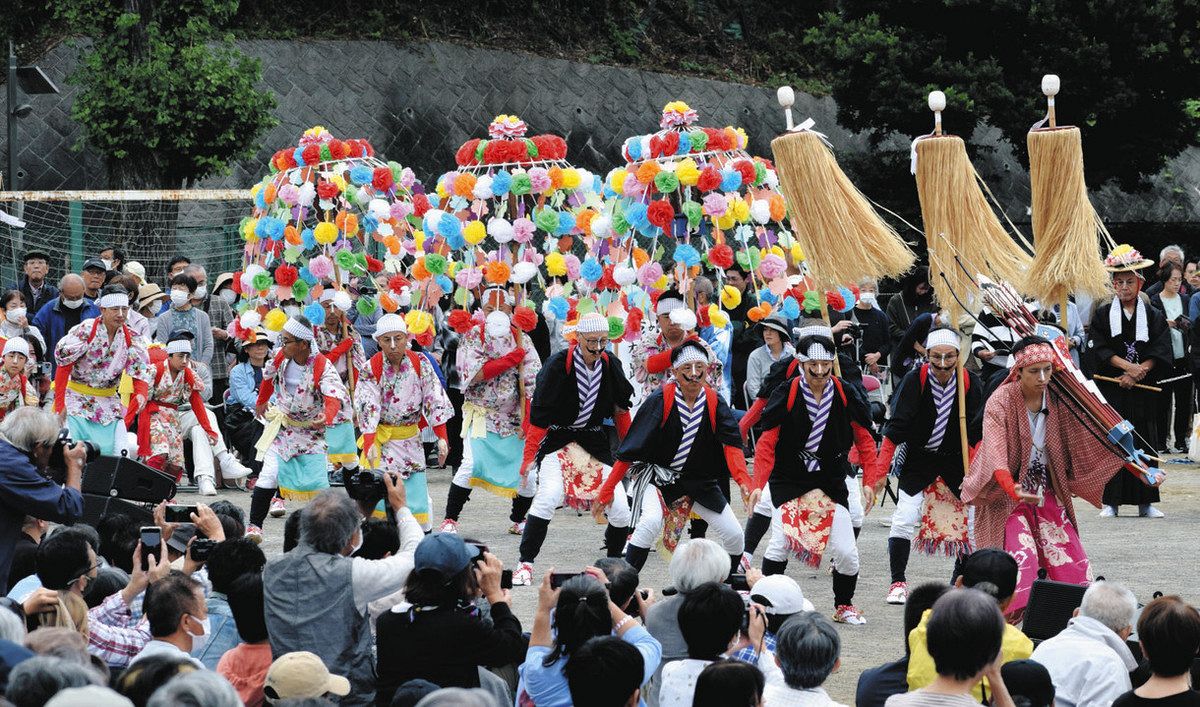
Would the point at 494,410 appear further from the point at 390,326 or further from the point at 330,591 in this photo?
the point at 330,591

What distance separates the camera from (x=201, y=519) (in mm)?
5973

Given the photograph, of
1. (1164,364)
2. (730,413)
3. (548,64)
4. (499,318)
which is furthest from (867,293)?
(548,64)

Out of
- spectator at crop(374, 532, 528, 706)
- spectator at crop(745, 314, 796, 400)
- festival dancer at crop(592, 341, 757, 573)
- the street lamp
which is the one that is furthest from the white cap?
the street lamp

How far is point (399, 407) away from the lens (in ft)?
33.8

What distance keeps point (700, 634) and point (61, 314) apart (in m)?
9.50

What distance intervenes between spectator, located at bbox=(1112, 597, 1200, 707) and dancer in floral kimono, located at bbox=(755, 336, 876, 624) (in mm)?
3645

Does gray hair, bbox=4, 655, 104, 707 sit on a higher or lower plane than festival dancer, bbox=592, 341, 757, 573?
higher

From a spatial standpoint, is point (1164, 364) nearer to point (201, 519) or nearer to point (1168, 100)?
point (1168, 100)

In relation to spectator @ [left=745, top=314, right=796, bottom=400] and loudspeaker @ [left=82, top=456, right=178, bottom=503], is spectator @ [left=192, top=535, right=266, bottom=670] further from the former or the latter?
spectator @ [left=745, top=314, right=796, bottom=400]

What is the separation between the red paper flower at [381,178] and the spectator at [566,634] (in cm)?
704

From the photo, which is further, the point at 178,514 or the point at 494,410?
the point at 494,410

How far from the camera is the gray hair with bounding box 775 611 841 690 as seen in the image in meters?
4.62

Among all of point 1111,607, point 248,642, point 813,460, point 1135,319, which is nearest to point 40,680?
point 248,642

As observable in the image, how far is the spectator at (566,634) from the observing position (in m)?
4.88
